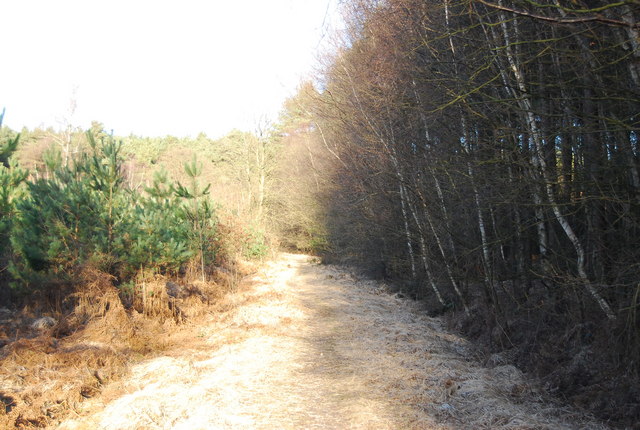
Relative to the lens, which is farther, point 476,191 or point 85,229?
point 85,229

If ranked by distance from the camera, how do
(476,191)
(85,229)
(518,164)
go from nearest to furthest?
1. (518,164)
2. (476,191)
3. (85,229)

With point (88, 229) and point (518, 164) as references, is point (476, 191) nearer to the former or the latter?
point (518, 164)

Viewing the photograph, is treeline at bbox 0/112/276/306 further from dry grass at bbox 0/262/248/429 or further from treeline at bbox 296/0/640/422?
treeline at bbox 296/0/640/422

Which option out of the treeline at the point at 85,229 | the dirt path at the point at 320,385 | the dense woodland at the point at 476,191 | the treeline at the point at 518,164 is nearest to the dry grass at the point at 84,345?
the dirt path at the point at 320,385

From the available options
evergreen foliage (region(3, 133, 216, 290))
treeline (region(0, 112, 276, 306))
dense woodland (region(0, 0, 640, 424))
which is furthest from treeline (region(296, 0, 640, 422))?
evergreen foliage (region(3, 133, 216, 290))

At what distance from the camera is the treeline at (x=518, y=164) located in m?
4.07

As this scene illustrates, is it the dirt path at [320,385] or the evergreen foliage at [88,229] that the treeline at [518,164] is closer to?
the dirt path at [320,385]

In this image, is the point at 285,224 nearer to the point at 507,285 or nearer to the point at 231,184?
the point at 231,184

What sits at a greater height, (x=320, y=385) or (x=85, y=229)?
(x=85, y=229)

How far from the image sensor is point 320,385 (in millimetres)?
5125

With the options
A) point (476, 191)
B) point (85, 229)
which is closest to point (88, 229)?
point (85, 229)

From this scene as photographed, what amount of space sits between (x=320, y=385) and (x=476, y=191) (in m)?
3.32

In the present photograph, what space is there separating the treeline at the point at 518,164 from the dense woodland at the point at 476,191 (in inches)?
1.2

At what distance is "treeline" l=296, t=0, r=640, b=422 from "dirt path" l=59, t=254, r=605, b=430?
0.70m
